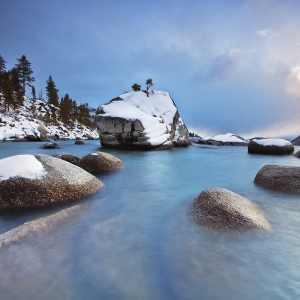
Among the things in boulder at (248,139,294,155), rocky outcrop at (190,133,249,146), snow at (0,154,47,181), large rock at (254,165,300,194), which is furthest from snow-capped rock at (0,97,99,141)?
large rock at (254,165,300,194)

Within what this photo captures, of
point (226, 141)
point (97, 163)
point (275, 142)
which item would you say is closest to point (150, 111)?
point (275, 142)

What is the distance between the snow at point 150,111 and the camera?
17.8m

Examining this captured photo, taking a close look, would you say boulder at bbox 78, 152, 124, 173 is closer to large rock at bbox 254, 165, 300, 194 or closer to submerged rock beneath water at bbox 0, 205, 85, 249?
submerged rock beneath water at bbox 0, 205, 85, 249

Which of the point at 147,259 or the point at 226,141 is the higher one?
the point at 226,141

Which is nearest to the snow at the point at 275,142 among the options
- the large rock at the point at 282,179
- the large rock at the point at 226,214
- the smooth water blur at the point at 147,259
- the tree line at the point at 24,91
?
the large rock at the point at 282,179

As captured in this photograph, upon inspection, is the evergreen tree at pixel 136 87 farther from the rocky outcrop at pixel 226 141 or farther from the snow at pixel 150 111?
the rocky outcrop at pixel 226 141

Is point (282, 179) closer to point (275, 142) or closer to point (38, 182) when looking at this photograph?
point (38, 182)

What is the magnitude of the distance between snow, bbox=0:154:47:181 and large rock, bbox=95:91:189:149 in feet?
42.5

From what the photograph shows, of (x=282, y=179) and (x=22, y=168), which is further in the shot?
(x=282, y=179)

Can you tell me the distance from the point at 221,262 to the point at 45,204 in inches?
131

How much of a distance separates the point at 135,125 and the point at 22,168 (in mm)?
13468

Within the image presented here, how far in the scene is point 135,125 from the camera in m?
17.3

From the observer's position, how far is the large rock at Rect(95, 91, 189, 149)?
17.4 m

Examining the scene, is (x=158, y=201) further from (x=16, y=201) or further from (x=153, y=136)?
(x=153, y=136)
